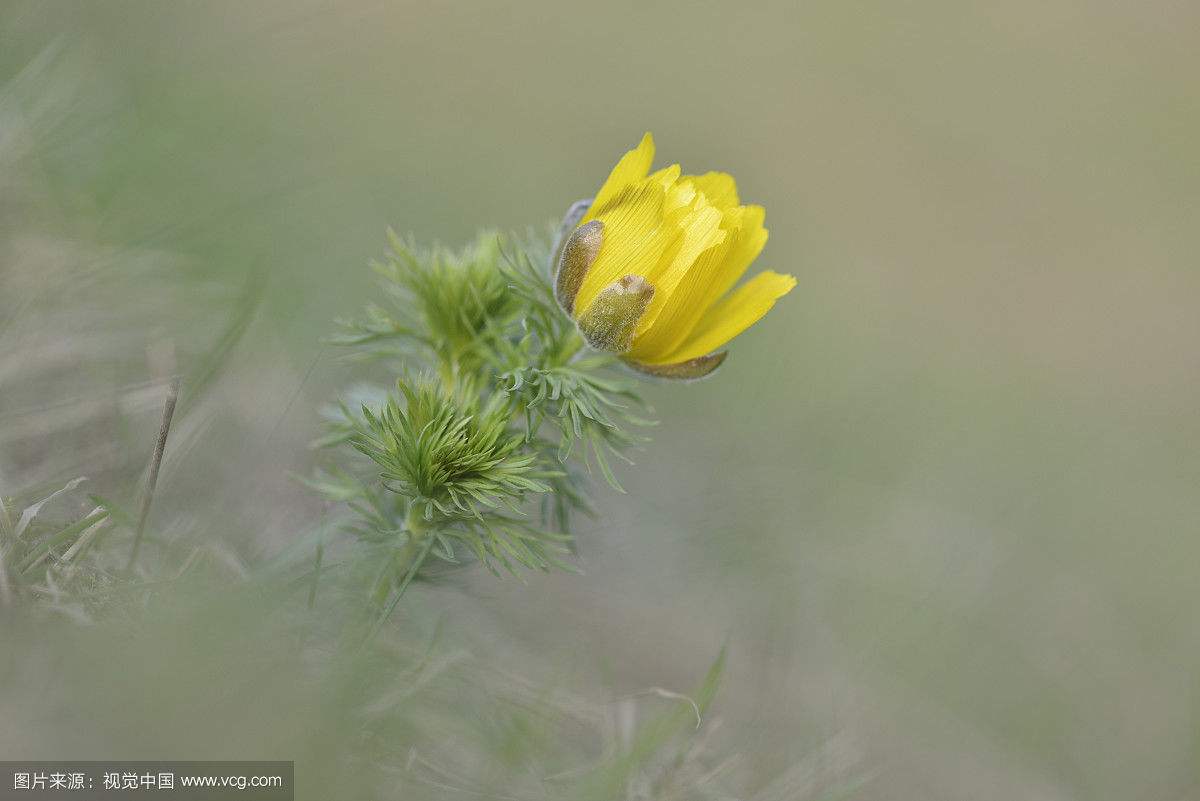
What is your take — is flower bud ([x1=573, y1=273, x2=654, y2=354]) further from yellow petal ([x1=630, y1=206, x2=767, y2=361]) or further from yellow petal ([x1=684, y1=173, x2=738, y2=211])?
yellow petal ([x1=684, y1=173, x2=738, y2=211])

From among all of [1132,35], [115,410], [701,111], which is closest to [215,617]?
[115,410]

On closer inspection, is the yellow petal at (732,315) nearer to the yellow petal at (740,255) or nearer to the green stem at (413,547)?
the yellow petal at (740,255)

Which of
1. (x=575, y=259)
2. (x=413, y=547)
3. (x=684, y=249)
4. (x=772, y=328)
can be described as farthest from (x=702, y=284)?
(x=772, y=328)

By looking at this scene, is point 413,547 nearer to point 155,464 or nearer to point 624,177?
point 155,464

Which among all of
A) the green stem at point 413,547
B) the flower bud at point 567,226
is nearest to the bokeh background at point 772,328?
the green stem at point 413,547

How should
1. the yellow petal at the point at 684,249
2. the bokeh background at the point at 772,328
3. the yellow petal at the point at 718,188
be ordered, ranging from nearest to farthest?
the yellow petal at the point at 684,249, the yellow petal at the point at 718,188, the bokeh background at the point at 772,328

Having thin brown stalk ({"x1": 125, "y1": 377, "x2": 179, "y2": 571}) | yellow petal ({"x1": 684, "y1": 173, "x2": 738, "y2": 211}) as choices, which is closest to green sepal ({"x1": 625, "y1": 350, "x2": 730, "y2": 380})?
yellow petal ({"x1": 684, "y1": 173, "x2": 738, "y2": 211})
